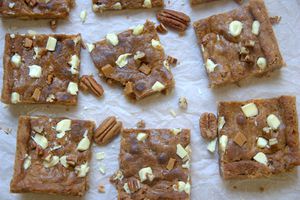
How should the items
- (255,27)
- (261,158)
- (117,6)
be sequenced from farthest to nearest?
(117,6)
(255,27)
(261,158)

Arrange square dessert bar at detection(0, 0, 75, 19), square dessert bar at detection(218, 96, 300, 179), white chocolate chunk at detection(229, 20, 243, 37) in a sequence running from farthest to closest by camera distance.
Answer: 1. square dessert bar at detection(0, 0, 75, 19)
2. white chocolate chunk at detection(229, 20, 243, 37)
3. square dessert bar at detection(218, 96, 300, 179)

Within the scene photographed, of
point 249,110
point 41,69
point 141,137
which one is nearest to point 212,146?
point 249,110

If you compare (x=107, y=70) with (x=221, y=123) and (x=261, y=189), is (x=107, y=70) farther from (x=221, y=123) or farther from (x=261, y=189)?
(x=261, y=189)

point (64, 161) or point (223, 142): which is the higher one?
point (223, 142)

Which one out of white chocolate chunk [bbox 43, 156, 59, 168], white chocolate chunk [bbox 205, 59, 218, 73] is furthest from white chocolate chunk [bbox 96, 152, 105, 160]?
white chocolate chunk [bbox 205, 59, 218, 73]

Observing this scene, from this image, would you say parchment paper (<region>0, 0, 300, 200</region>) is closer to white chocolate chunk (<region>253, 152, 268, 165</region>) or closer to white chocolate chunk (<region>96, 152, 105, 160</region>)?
white chocolate chunk (<region>96, 152, 105, 160</region>)

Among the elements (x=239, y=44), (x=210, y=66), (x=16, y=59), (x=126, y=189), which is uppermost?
(x=239, y=44)

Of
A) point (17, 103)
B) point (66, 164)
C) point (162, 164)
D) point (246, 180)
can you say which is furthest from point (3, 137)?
point (246, 180)
